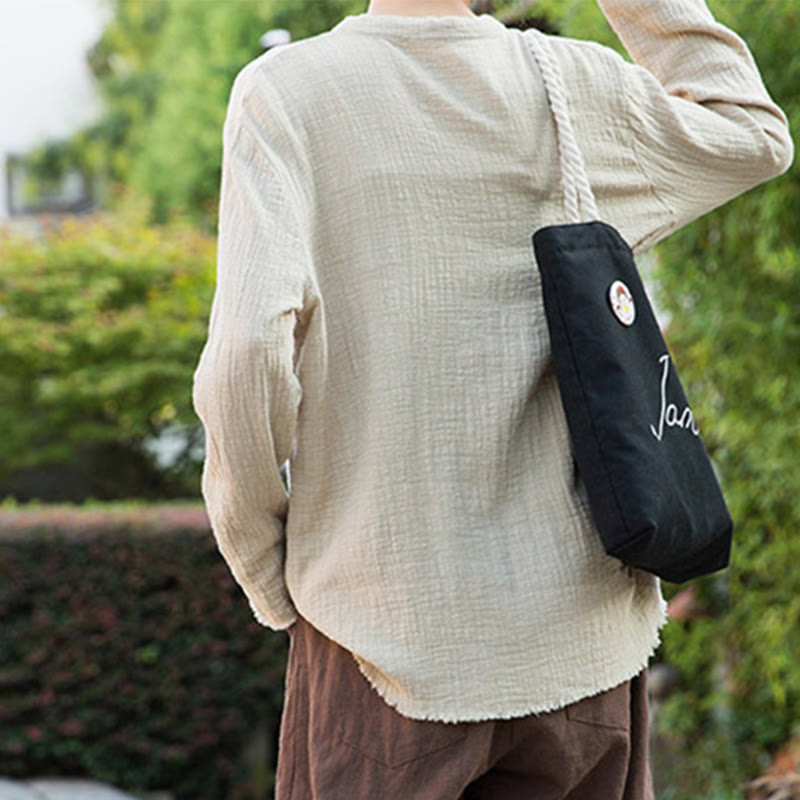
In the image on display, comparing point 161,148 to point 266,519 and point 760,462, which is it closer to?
point 760,462

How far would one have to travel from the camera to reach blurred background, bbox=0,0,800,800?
9.98 ft

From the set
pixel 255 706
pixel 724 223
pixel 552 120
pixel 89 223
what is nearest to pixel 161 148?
pixel 89 223

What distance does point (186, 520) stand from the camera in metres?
4.28

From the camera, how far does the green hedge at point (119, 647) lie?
4.19 metres

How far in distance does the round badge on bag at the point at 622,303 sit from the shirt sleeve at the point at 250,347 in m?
0.31

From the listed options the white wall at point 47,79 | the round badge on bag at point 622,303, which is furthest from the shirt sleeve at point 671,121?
the white wall at point 47,79

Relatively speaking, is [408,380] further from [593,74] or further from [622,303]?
[593,74]

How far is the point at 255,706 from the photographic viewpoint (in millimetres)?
4312

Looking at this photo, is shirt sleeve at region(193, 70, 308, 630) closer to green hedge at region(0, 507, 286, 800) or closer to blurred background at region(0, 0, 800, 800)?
blurred background at region(0, 0, 800, 800)

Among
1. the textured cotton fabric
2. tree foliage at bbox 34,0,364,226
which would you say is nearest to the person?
the textured cotton fabric

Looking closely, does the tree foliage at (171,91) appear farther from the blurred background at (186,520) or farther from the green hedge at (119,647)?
the green hedge at (119,647)

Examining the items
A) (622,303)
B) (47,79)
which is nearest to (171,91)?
(47,79)

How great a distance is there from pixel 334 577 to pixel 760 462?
2133 millimetres

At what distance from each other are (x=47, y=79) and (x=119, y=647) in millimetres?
17588
